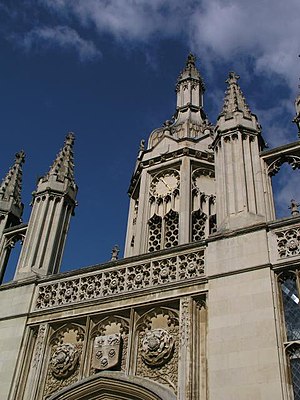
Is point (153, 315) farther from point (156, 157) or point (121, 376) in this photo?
point (156, 157)

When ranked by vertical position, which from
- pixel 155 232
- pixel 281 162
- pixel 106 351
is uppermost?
pixel 155 232

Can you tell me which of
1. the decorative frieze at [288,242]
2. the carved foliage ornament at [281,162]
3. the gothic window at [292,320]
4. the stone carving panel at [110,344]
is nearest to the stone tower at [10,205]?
the stone carving panel at [110,344]

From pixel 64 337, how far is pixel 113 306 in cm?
126

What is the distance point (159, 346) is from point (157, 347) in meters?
0.04

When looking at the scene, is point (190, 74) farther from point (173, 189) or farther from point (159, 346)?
point (159, 346)

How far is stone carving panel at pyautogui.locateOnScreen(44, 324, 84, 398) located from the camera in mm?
10352

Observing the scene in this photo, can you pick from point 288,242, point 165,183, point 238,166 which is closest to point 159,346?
point 288,242

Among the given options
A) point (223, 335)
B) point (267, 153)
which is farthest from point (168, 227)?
point (223, 335)

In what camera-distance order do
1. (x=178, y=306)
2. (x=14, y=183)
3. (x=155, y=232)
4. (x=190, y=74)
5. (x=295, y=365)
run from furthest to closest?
(x=190, y=74)
(x=14, y=183)
(x=155, y=232)
(x=178, y=306)
(x=295, y=365)

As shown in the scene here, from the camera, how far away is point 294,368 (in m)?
8.30

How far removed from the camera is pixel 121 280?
11.1 metres

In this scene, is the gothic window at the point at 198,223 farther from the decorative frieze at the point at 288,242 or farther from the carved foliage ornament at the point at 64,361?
the carved foliage ornament at the point at 64,361

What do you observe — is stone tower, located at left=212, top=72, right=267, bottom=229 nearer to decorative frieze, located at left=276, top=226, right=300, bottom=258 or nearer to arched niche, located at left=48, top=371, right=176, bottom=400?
decorative frieze, located at left=276, top=226, right=300, bottom=258

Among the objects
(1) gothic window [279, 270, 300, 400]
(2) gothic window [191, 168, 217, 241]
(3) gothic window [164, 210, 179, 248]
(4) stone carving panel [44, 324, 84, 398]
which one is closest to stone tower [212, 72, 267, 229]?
(1) gothic window [279, 270, 300, 400]
